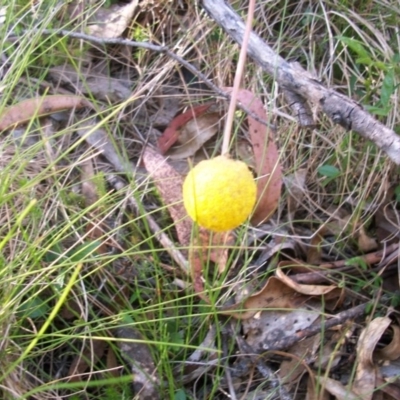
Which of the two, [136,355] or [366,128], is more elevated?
[366,128]

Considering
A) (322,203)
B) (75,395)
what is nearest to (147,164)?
(322,203)

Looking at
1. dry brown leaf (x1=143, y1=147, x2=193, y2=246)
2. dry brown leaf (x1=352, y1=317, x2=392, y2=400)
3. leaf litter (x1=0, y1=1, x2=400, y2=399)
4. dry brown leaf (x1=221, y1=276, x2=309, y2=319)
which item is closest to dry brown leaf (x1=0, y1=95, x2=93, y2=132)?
leaf litter (x1=0, y1=1, x2=400, y2=399)

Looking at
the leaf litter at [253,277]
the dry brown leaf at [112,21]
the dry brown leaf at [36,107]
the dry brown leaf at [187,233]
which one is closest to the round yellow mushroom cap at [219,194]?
the leaf litter at [253,277]

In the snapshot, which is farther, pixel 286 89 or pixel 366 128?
pixel 286 89

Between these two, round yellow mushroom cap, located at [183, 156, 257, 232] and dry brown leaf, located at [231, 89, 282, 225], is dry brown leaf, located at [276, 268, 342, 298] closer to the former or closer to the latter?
dry brown leaf, located at [231, 89, 282, 225]

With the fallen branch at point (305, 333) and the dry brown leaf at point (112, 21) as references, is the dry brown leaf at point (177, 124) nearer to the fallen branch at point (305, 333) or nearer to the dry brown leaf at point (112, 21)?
the dry brown leaf at point (112, 21)

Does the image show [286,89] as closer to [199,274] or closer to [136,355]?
[199,274]
